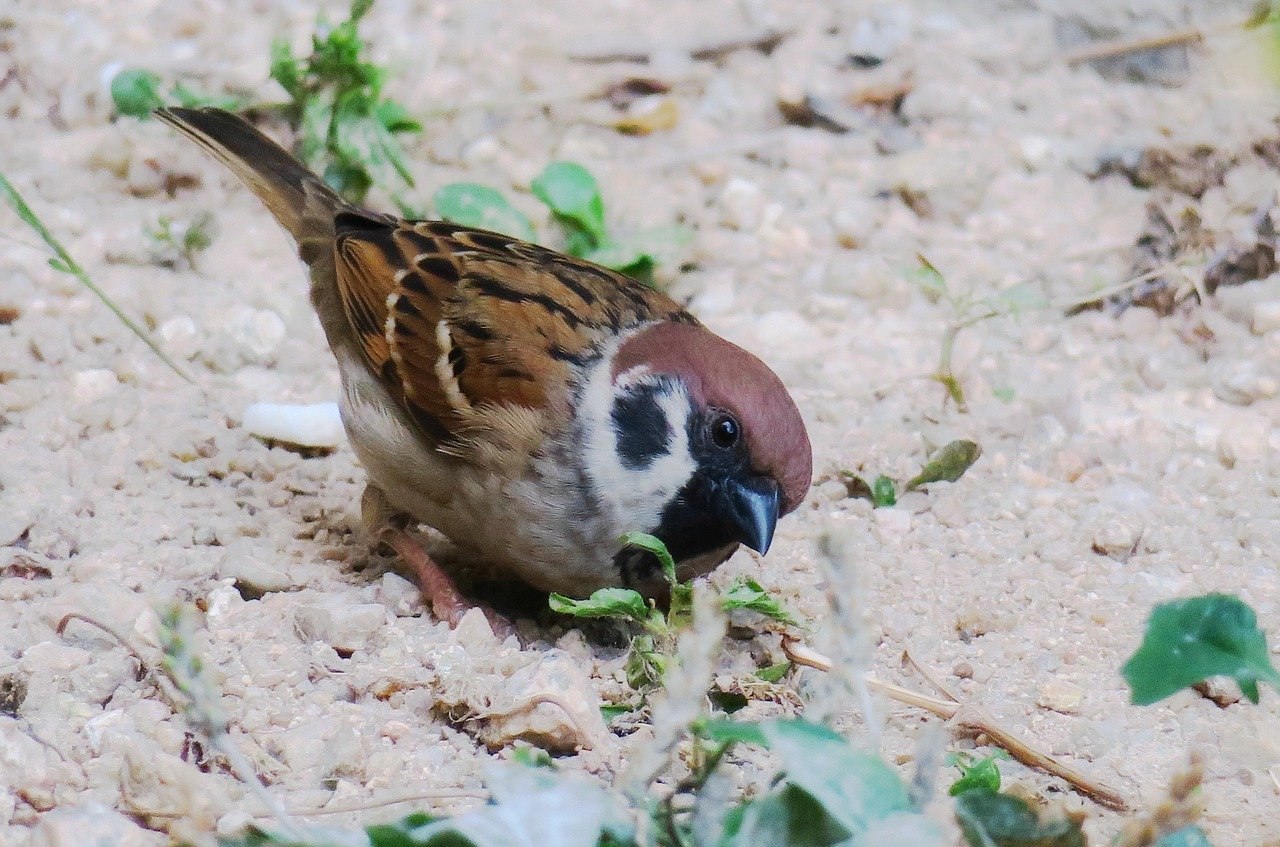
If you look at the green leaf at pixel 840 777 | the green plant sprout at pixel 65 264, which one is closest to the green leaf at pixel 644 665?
the green leaf at pixel 840 777

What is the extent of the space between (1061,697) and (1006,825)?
910 millimetres

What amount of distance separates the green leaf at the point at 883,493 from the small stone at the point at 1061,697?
683 millimetres

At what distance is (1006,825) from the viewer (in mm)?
1569

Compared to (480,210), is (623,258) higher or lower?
lower

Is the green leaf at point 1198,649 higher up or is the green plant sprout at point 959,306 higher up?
the green leaf at point 1198,649

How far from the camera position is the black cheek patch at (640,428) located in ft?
8.67

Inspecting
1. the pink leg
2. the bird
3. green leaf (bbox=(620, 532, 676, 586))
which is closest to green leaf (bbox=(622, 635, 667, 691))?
green leaf (bbox=(620, 532, 676, 586))

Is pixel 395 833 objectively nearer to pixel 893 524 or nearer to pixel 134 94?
pixel 893 524

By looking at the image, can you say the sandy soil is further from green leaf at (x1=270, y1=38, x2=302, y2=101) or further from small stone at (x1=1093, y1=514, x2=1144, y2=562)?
green leaf at (x1=270, y1=38, x2=302, y2=101)

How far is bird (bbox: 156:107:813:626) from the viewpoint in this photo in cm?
259

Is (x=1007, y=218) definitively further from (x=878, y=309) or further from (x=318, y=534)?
(x=318, y=534)

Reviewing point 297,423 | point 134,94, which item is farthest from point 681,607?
point 134,94

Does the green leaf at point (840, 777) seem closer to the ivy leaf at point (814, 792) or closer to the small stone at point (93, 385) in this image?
the ivy leaf at point (814, 792)

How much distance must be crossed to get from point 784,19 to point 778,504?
2900mm
